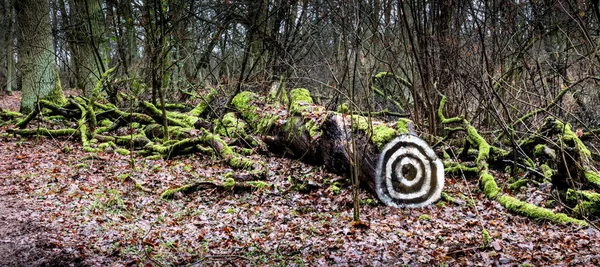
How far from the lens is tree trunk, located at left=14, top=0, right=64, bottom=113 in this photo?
33.0 ft

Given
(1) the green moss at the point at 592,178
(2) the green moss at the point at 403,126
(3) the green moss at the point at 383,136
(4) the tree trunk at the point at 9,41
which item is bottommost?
(1) the green moss at the point at 592,178

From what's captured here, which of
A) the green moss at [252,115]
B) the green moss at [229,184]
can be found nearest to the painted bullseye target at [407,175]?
the green moss at [229,184]

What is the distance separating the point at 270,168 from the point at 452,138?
421 centimetres

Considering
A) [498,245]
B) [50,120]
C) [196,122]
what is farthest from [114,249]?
[50,120]

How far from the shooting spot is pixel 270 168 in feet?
27.4

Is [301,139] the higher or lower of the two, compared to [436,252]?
higher

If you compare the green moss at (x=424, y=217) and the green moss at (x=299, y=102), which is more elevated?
the green moss at (x=299, y=102)

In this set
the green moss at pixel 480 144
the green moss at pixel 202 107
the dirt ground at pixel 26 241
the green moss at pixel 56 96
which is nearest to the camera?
the dirt ground at pixel 26 241

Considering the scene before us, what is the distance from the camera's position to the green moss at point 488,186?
6.35m

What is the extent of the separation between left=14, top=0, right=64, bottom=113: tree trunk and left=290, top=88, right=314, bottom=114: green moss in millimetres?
5964

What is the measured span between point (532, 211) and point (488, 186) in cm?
101

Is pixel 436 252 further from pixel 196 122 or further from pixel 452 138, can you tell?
pixel 196 122

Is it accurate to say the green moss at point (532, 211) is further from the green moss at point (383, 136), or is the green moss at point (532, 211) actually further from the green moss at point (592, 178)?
the green moss at point (383, 136)

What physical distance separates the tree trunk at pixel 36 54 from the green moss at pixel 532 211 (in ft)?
33.1
